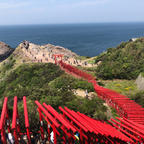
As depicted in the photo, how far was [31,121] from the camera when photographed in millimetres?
12953

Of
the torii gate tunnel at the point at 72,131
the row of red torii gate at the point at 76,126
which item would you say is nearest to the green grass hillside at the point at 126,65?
the row of red torii gate at the point at 76,126

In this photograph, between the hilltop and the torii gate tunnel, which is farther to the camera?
the hilltop

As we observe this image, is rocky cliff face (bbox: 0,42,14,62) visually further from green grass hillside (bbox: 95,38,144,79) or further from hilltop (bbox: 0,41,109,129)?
green grass hillside (bbox: 95,38,144,79)

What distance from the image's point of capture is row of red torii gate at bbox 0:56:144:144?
9141 millimetres

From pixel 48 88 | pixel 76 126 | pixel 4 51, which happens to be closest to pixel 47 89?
pixel 48 88

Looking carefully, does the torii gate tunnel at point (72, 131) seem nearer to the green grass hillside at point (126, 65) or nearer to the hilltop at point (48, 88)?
the hilltop at point (48, 88)

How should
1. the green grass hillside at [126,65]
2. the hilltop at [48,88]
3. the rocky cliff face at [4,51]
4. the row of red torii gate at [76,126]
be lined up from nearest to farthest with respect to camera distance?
the row of red torii gate at [76,126] < the hilltop at [48,88] < the green grass hillside at [126,65] < the rocky cliff face at [4,51]

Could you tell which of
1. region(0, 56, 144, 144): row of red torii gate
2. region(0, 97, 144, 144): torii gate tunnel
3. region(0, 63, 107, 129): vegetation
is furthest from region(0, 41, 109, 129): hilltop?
region(0, 97, 144, 144): torii gate tunnel

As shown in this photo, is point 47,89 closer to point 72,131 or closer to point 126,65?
point 72,131

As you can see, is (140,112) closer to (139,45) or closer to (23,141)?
(23,141)

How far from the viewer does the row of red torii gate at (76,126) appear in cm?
914

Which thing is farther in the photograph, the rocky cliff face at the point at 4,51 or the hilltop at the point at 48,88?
the rocky cliff face at the point at 4,51

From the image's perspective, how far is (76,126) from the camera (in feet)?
39.1

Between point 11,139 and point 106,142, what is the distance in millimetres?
5687
